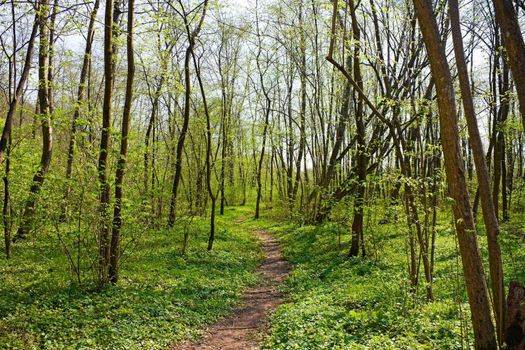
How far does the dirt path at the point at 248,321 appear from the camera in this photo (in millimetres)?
6742

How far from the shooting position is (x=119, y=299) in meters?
7.73

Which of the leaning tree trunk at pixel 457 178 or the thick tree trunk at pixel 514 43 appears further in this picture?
the leaning tree trunk at pixel 457 178

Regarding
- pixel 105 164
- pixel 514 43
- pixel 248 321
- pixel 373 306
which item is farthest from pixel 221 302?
pixel 514 43

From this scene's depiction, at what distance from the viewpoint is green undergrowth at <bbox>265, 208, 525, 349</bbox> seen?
5.64 meters

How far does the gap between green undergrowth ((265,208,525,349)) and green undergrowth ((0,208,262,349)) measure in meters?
1.75

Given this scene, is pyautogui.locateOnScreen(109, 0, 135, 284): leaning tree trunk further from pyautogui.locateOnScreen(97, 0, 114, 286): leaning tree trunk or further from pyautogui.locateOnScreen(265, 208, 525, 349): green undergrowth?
pyautogui.locateOnScreen(265, 208, 525, 349): green undergrowth

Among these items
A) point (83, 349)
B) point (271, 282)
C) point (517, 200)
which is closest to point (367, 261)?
point (271, 282)

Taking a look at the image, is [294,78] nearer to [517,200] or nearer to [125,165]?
[517,200]

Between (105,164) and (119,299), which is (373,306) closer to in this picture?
(119,299)

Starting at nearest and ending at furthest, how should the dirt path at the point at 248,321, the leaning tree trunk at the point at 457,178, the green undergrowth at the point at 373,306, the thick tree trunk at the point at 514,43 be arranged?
1. the thick tree trunk at the point at 514,43
2. the leaning tree trunk at the point at 457,178
3. the green undergrowth at the point at 373,306
4. the dirt path at the point at 248,321

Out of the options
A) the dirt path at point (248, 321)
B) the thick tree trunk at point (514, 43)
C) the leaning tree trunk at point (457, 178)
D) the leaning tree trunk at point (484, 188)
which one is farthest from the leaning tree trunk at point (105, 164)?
the thick tree trunk at point (514, 43)

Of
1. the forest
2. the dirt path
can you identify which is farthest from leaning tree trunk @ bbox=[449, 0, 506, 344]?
the dirt path

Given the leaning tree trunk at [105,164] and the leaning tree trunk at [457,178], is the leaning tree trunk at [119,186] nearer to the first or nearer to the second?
the leaning tree trunk at [105,164]

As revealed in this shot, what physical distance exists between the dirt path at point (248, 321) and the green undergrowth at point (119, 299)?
272mm
